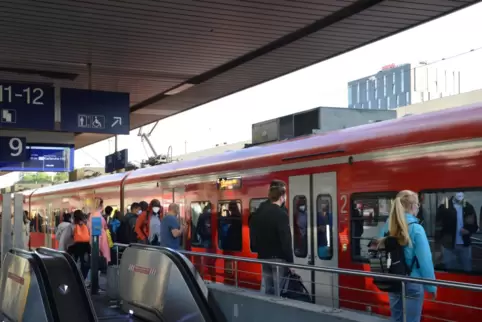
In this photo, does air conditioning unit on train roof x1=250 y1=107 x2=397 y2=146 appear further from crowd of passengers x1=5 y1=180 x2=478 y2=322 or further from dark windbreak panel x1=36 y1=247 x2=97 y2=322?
dark windbreak panel x1=36 y1=247 x2=97 y2=322

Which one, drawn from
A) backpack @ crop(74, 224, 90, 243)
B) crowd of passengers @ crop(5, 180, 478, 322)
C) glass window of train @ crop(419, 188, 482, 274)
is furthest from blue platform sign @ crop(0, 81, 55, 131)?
glass window of train @ crop(419, 188, 482, 274)

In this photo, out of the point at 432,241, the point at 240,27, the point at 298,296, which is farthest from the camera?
the point at 240,27

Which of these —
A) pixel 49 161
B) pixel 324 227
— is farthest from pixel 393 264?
pixel 49 161

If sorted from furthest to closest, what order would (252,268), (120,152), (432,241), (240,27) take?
(120,152) < (252,268) < (240,27) < (432,241)

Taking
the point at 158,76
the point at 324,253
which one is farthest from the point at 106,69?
the point at 324,253

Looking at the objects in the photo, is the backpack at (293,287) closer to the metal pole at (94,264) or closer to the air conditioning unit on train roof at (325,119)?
the air conditioning unit on train roof at (325,119)

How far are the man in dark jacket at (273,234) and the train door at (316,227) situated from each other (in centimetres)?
90

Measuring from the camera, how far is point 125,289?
7.08 metres

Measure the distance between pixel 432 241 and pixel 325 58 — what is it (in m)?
5.22

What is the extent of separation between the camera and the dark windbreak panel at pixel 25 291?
5.35 meters

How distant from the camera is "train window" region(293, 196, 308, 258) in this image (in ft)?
30.0

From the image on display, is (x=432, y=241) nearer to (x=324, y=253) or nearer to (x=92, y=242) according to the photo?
(x=324, y=253)

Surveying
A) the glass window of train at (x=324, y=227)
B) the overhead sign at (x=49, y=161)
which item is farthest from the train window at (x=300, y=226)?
the overhead sign at (x=49, y=161)

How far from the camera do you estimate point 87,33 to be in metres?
9.47
